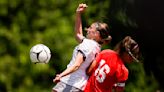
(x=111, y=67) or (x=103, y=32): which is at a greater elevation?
(x=103, y=32)

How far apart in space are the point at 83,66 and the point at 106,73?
0.29 metres

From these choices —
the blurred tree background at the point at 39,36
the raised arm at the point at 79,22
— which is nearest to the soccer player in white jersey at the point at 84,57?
the raised arm at the point at 79,22

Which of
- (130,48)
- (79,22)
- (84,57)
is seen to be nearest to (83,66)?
(84,57)

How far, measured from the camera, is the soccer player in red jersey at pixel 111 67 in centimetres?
1109

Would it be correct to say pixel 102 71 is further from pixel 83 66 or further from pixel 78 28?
pixel 78 28

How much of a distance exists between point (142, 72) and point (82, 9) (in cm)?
1116

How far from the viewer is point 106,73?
1109 centimetres

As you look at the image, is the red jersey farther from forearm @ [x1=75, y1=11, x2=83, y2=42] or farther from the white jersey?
forearm @ [x1=75, y1=11, x2=83, y2=42]

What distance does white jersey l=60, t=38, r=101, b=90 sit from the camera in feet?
36.4

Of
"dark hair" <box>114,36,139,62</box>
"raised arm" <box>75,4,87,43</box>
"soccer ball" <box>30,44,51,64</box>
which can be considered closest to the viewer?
"dark hair" <box>114,36,139,62</box>

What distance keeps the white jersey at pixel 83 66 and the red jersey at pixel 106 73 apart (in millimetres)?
72

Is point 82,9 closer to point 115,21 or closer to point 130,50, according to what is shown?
point 130,50

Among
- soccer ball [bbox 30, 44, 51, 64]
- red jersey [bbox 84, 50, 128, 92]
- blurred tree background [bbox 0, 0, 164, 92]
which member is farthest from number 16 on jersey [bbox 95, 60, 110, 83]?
blurred tree background [bbox 0, 0, 164, 92]

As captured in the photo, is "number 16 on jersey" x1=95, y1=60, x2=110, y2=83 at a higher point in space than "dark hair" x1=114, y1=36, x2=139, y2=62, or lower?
lower
